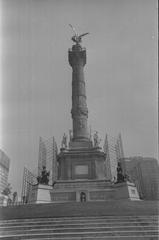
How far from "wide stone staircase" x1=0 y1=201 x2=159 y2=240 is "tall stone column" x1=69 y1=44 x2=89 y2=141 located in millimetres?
Result: 11870

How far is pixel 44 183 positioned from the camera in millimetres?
20000

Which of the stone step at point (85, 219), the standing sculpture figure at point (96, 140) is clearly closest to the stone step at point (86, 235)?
the stone step at point (85, 219)

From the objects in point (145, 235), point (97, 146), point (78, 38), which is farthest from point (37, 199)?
point (78, 38)

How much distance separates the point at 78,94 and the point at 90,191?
10739 millimetres

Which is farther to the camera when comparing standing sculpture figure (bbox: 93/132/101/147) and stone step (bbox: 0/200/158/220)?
standing sculpture figure (bbox: 93/132/101/147)

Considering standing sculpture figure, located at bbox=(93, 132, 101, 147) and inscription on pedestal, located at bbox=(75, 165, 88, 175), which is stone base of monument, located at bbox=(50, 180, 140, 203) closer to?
inscription on pedestal, located at bbox=(75, 165, 88, 175)

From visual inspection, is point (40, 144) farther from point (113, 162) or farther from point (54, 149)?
point (113, 162)

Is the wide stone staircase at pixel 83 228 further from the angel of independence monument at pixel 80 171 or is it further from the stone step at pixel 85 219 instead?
the angel of independence monument at pixel 80 171

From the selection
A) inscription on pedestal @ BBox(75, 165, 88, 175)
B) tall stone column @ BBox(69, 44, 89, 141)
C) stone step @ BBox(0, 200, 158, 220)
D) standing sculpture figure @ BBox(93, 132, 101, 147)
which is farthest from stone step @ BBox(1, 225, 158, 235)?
tall stone column @ BBox(69, 44, 89, 141)

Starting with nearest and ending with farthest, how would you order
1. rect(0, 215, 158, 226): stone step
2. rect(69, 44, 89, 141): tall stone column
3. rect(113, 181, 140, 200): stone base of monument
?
1. rect(0, 215, 158, 226): stone step
2. rect(113, 181, 140, 200): stone base of monument
3. rect(69, 44, 89, 141): tall stone column

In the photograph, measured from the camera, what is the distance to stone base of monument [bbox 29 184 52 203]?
60.5 feet

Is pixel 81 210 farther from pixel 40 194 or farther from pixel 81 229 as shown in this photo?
pixel 40 194

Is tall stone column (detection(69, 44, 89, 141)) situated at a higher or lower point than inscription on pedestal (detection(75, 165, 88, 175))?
higher

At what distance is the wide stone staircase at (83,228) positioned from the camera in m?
9.45
